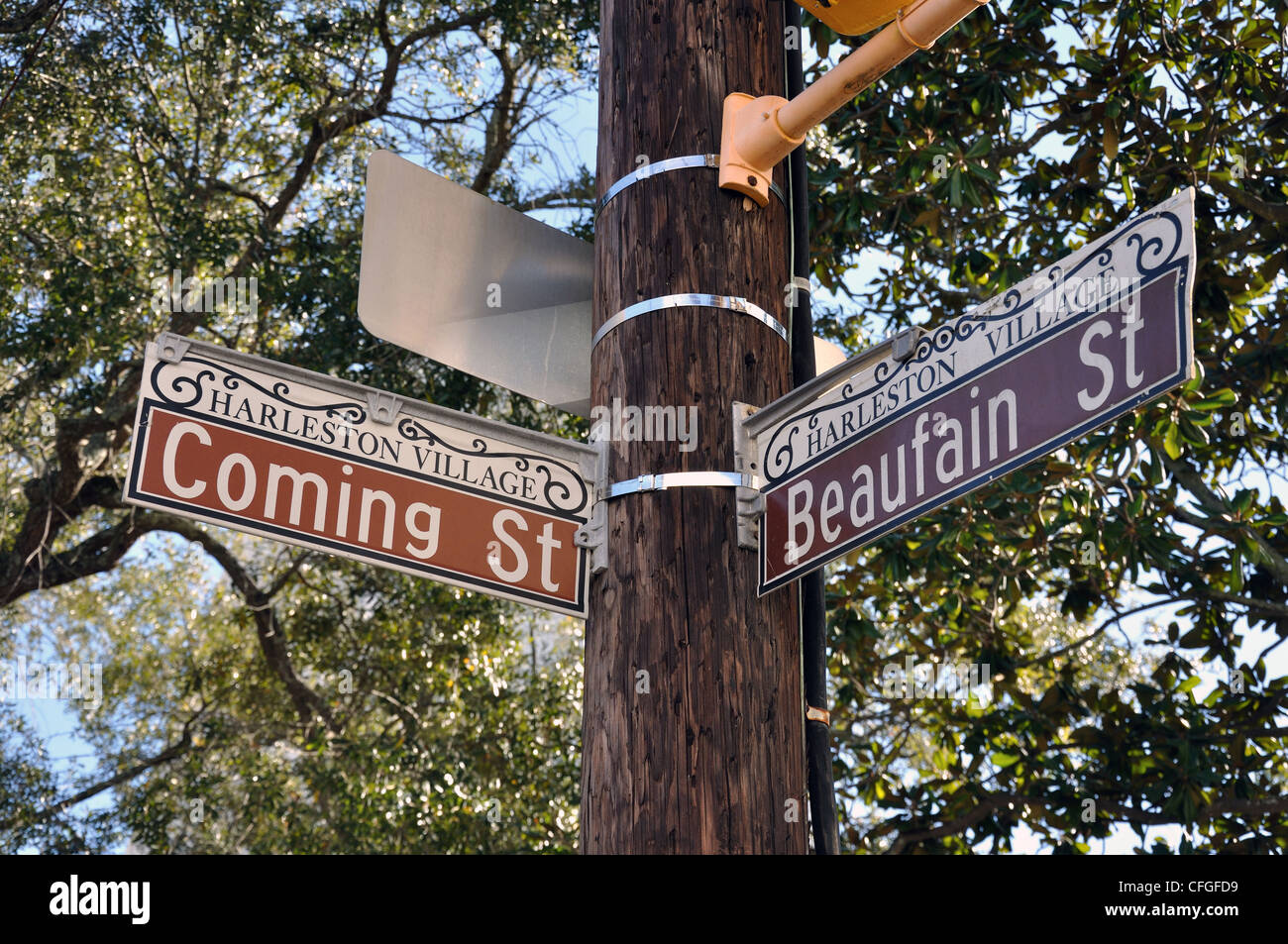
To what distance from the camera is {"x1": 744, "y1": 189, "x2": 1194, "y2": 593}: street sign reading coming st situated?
2.23 meters

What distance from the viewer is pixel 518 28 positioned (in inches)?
393

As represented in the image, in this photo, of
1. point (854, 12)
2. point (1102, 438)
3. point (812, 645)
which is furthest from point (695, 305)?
point (1102, 438)

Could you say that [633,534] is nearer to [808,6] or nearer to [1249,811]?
[808,6]

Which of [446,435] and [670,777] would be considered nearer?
[670,777]

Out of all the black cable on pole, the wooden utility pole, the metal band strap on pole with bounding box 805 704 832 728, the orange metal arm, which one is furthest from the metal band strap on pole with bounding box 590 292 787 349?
the metal band strap on pole with bounding box 805 704 832 728

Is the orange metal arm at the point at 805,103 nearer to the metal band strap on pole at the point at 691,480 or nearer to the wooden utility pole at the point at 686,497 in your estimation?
the wooden utility pole at the point at 686,497

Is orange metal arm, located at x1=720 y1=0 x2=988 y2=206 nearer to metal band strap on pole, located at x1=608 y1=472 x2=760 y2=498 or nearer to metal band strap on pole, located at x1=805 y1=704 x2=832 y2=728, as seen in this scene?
metal band strap on pole, located at x1=608 y1=472 x2=760 y2=498

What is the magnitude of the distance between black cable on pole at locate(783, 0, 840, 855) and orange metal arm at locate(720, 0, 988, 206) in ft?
0.71

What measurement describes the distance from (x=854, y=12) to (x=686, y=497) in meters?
1.09

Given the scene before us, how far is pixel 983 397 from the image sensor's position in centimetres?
249

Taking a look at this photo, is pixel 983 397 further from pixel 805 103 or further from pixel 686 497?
pixel 805 103
